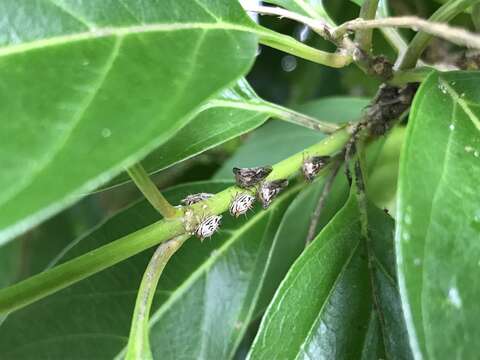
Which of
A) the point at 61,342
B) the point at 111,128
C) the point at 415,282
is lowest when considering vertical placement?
the point at 415,282

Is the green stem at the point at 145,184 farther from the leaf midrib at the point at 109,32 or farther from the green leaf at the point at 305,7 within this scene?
the green leaf at the point at 305,7

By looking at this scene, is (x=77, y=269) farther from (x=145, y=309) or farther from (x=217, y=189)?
(x=217, y=189)

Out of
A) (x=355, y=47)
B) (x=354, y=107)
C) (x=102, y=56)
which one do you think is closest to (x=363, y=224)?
(x=355, y=47)

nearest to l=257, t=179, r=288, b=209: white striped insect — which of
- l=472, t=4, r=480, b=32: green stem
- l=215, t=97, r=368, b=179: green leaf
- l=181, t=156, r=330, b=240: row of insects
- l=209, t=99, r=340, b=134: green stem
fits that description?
l=181, t=156, r=330, b=240: row of insects

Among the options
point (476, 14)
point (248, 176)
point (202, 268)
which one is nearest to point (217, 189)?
point (202, 268)

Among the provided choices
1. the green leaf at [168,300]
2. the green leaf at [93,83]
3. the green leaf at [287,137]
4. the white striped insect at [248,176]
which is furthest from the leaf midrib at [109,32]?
the green leaf at [287,137]

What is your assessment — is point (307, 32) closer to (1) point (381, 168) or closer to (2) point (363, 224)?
(1) point (381, 168)
